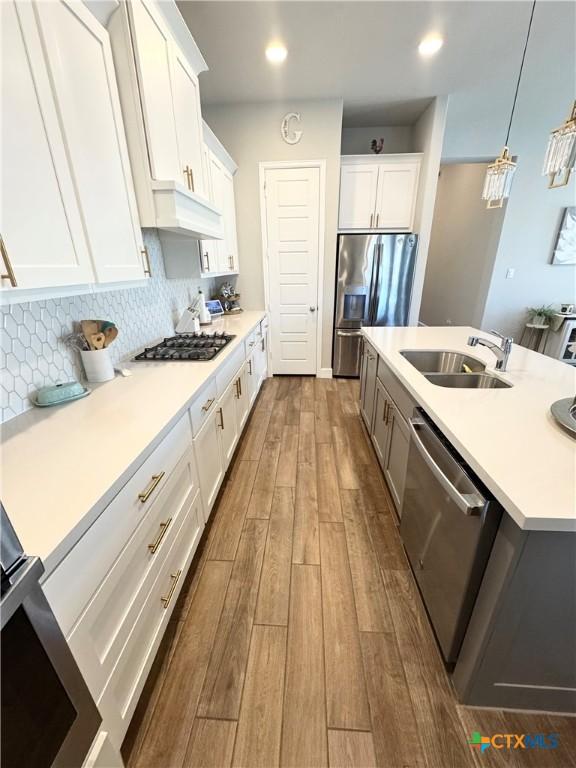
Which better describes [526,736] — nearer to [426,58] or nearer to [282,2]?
[282,2]

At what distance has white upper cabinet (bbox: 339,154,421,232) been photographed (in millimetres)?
3336

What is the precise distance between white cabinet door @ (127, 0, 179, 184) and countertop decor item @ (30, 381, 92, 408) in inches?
42.5

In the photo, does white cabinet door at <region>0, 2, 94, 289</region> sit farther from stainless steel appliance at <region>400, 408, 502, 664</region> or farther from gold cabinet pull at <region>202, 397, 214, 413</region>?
stainless steel appliance at <region>400, 408, 502, 664</region>

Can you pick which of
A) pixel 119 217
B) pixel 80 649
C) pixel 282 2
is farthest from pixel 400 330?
pixel 80 649

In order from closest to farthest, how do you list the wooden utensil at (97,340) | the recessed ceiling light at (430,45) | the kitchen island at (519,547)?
the kitchen island at (519,547)
the wooden utensil at (97,340)
the recessed ceiling light at (430,45)

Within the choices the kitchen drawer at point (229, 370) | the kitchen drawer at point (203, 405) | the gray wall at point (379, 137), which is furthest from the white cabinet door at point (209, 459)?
the gray wall at point (379, 137)

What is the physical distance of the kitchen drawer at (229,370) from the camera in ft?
5.98

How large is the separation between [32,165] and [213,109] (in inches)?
124

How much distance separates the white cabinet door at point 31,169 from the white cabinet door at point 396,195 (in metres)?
3.31

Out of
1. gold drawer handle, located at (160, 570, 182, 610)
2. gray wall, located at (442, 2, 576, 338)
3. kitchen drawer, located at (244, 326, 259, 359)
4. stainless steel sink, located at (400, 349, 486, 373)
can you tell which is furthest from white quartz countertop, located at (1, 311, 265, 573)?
gray wall, located at (442, 2, 576, 338)

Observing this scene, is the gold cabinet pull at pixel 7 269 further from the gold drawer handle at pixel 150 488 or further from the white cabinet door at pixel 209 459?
the white cabinet door at pixel 209 459

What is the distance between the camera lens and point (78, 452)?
3.01 ft

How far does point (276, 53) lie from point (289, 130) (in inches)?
32.4

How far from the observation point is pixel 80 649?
71cm
